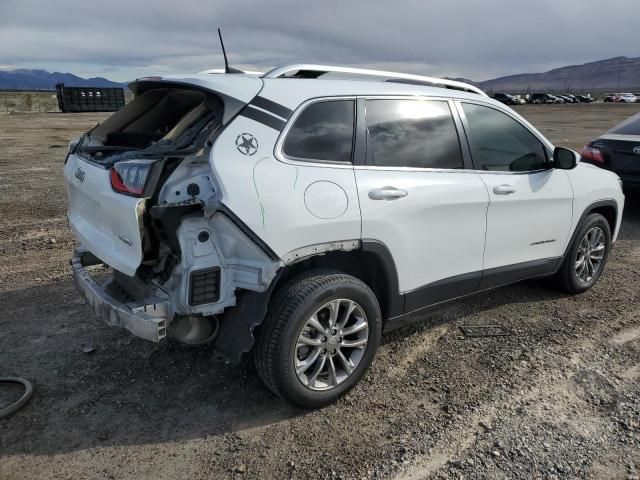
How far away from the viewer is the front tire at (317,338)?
2.99 meters

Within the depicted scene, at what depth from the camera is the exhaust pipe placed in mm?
3021

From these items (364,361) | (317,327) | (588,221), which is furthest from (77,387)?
(588,221)

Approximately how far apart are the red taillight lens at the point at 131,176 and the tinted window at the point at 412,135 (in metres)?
1.33

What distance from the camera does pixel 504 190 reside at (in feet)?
13.2

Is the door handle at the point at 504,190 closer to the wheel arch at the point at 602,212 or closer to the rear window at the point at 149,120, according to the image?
the wheel arch at the point at 602,212

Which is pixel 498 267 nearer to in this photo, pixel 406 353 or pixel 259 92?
pixel 406 353

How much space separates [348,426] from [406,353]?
3.22 feet

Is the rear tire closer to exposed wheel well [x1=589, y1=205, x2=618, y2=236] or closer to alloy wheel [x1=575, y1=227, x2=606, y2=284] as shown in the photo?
alloy wheel [x1=575, y1=227, x2=606, y2=284]

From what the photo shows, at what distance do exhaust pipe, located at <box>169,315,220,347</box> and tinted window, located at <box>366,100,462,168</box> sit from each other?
1.36 metres

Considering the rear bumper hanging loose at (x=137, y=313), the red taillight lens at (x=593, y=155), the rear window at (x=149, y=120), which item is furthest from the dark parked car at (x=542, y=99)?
the rear bumper hanging loose at (x=137, y=313)

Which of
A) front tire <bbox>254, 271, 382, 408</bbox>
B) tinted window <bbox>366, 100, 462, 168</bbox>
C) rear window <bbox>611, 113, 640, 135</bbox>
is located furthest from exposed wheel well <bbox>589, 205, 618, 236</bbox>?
rear window <bbox>611, 113, 640, 135</bbox>

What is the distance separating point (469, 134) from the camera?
3930 mm

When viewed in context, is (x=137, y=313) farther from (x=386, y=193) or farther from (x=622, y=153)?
(x=622, y=153)

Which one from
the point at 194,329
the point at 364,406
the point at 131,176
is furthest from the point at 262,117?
the point at 364,406
